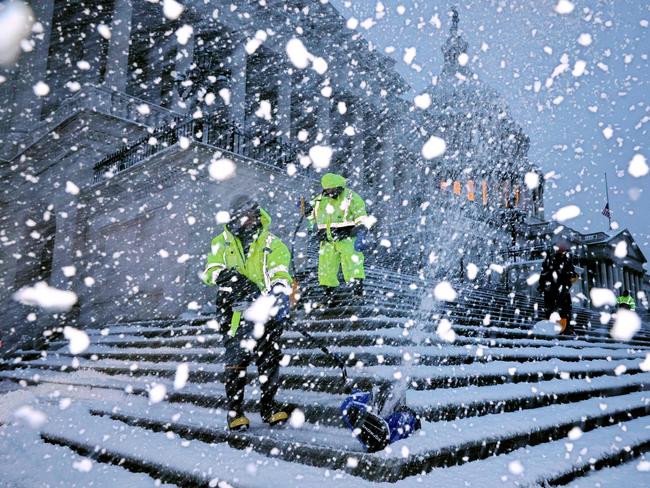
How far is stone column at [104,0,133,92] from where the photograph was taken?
16.4 metres

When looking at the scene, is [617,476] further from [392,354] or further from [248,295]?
[248,295]

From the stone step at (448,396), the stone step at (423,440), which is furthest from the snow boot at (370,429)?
the stone step at (448,396)

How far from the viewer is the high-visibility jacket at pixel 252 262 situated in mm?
3744

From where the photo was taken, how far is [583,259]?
34094mm

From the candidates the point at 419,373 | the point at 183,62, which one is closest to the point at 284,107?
the point at 183,62

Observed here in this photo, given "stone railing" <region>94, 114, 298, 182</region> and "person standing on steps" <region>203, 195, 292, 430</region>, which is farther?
"stone railing" <region>94, 114, 298, 182</region>

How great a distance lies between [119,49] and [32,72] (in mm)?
3448

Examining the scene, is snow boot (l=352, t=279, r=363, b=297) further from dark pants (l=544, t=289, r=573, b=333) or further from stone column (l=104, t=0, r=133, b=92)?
stone column (l=104, t=0, r=133, b=92)

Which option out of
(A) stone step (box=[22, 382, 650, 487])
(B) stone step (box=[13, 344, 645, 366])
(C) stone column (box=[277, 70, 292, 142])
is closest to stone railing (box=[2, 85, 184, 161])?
(C) stone column (box=[277, 70, 292, 142])

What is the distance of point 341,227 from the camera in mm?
6496

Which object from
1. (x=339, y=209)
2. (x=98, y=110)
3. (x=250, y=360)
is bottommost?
(x=250, y=360)

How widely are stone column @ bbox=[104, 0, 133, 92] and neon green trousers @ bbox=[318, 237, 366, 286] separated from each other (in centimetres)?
1323

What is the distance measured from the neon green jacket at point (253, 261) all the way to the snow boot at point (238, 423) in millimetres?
1043

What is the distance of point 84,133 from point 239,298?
14.5 meters
